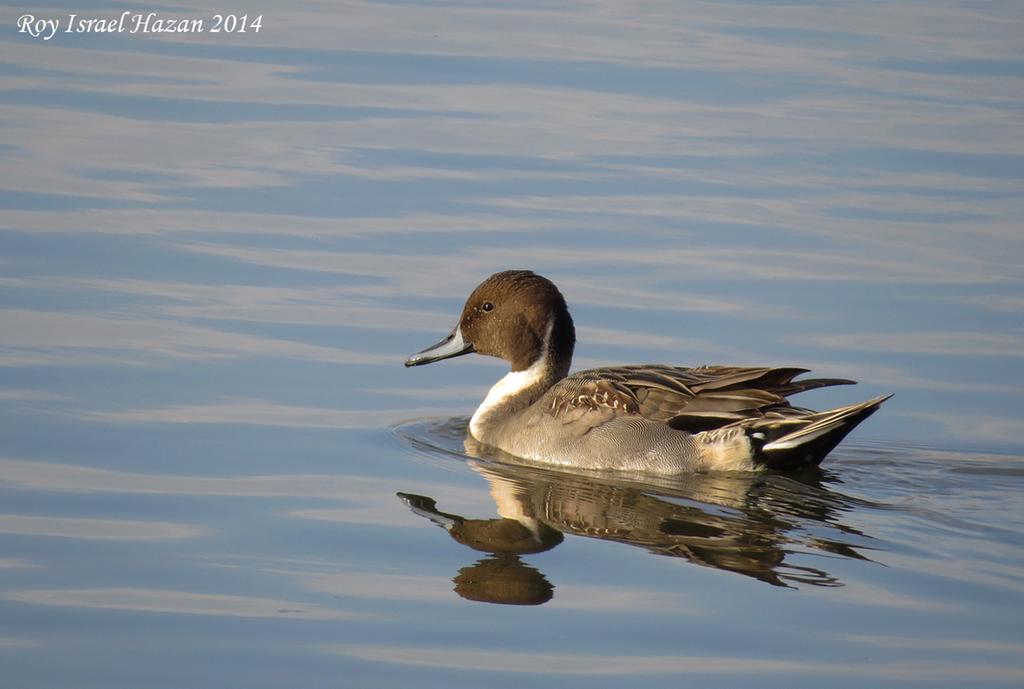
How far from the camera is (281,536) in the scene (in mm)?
7082

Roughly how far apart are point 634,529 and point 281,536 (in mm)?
1501

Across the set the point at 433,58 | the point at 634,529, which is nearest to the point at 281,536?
the point at 634,529

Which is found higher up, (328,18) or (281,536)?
(328,18)

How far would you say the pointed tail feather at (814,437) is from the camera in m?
8.15

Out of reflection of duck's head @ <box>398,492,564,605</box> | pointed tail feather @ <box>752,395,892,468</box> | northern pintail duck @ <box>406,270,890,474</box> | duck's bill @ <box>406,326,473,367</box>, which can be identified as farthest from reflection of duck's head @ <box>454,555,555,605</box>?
duck's bill @ <box>406,326,473,367</box>

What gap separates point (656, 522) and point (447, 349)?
245 centimetres

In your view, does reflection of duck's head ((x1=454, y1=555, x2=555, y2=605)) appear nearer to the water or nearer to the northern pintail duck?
the water

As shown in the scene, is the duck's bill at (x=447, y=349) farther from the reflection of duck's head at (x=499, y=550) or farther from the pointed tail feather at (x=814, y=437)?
the pointed tail feather at (x=814, y=437)

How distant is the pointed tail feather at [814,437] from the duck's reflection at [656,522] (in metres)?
0.10

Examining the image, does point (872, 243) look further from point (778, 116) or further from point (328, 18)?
point (328, 18)

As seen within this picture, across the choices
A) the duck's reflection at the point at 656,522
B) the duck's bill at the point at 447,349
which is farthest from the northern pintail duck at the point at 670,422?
the duck's bill at the point at 447,349

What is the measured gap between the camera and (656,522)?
7574 millimetres

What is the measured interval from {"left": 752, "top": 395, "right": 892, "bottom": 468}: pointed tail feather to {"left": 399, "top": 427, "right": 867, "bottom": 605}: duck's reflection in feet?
0.32

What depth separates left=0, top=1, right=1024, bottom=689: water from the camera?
20.1 ft
